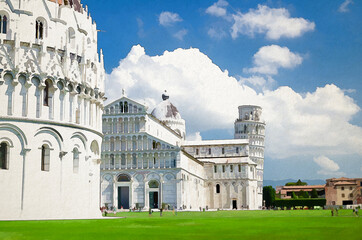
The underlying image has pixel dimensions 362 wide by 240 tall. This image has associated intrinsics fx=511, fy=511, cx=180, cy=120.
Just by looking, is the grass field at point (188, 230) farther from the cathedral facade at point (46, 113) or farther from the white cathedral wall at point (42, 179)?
the cathedral facade at point (46, 113)

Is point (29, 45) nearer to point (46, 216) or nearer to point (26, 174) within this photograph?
point (26, 174)

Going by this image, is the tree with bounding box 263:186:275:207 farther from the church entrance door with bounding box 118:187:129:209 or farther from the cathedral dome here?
the church entrance door with bounding box 118:187:129:209

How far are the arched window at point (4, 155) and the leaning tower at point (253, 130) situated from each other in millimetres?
105686

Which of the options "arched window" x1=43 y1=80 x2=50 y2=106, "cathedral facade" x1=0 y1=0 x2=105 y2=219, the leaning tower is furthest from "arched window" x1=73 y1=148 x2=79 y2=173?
the leaning tower

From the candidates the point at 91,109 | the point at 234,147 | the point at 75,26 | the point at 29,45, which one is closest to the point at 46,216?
the point at 91,109

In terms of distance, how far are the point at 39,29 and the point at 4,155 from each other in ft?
36.0

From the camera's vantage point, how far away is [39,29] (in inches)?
1679

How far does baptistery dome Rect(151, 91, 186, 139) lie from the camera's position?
114688 millimetres

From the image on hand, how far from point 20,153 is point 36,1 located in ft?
42.3

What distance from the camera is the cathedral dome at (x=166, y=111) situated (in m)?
115

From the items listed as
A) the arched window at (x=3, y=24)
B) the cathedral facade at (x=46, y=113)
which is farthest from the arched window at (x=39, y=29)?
the arched window at (x=3, y=24)

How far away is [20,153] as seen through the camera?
3944 centimetres

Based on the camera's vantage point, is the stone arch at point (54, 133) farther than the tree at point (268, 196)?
No

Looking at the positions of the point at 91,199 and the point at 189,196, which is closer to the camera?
the point at 91,199
